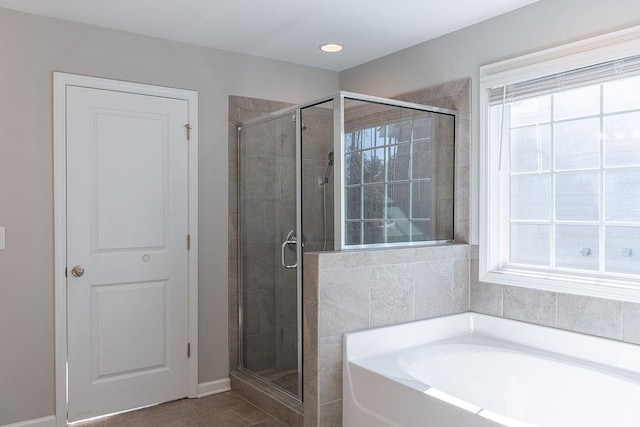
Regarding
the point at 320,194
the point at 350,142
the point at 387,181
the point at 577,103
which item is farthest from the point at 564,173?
the point at 320,194

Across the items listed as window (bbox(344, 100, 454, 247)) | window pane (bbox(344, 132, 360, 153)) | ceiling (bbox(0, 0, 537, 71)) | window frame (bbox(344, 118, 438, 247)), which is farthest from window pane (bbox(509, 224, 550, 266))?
ceiling (bbox(0, 0, 537, 71))

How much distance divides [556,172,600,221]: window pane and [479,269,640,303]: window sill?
33cm

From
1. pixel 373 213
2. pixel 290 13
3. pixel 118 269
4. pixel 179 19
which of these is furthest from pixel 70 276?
pixel 290 13

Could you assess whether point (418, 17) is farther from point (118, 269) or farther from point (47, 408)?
point (47, 408)

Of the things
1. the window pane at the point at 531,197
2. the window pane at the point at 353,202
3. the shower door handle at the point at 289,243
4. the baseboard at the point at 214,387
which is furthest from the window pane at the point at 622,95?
the baseboard at the point at 214,387

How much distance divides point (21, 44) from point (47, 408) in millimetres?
2119

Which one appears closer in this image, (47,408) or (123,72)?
(47,408)

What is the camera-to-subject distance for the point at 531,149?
292 cm

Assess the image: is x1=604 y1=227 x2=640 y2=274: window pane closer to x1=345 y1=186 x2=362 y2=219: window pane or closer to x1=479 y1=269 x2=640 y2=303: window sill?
x1=479 y1=269 x2=640 y2=303: window sill

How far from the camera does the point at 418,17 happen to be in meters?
2.93

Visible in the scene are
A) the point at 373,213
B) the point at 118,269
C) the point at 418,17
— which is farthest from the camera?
the point at 118,269

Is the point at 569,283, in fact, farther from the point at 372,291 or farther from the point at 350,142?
the point at 350,142

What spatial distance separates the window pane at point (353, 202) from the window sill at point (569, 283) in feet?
3.19

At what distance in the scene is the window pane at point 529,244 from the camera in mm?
2846
